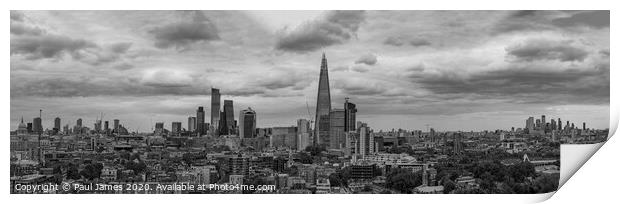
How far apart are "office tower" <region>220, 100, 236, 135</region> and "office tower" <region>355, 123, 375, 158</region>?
1217 mm

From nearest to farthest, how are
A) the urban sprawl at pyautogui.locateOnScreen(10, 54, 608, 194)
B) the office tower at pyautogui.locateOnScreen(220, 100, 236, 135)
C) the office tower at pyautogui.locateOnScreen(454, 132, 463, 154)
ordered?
the urban sprawl at pyautogui.locateOnScreen(10, 54, 608, 194) < the office tower at pyautogui.locateOnScreen(220, 100, 236, 135) < the office tower at pyautogui.locateOnScreen(454, 132, 463, 154)

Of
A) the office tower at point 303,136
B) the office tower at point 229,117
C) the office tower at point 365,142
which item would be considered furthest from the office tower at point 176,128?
the office tower at point 365,142

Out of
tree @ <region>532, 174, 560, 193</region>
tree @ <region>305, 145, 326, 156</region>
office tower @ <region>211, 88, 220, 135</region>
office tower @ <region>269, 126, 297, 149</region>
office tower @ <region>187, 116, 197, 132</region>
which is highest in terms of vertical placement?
office tower @ <region>211, 88, 220, 135</region>

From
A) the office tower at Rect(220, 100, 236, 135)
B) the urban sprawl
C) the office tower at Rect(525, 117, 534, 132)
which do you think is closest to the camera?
the urban sprawl

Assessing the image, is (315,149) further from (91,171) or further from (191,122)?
(91,171)

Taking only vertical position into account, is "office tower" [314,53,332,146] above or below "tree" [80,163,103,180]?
above

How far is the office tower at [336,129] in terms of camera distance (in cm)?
636

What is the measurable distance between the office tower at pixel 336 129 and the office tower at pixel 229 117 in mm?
921

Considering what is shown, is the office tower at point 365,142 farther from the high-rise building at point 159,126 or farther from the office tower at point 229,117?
the high-rise building at point 159,126

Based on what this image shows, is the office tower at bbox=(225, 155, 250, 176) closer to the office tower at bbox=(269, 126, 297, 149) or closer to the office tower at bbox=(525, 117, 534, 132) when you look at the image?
the office tower at bbox=(269, 126, 297, 149)

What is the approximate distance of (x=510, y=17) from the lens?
5742 mm

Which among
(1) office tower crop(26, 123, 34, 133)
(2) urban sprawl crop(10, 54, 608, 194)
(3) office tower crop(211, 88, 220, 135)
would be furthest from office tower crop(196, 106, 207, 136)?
(1) office tower crop(26, 123, 34, 133)

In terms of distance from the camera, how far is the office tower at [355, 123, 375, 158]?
658cm
